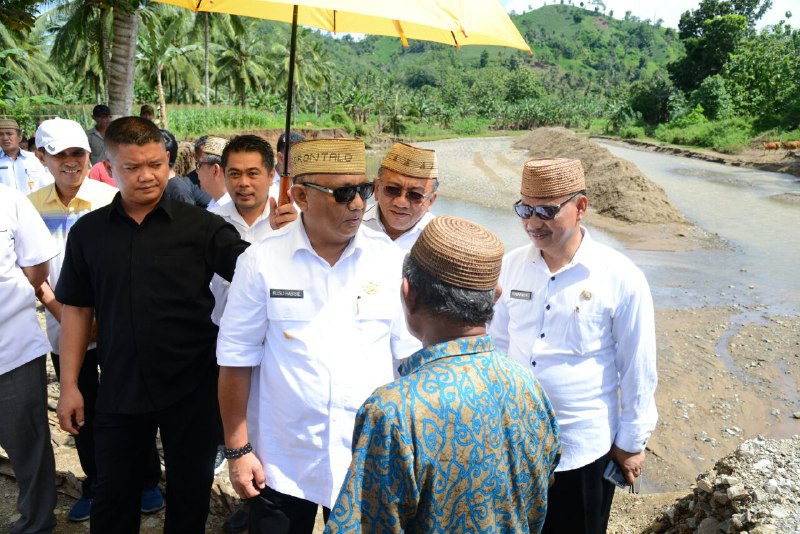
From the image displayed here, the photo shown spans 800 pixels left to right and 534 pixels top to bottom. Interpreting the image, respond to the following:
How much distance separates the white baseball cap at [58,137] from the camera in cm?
339

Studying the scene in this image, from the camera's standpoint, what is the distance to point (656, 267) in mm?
11633

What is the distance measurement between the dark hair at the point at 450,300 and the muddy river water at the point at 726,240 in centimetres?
853

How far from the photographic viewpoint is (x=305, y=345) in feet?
7.13

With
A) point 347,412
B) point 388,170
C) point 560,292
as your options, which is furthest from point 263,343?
point 388,170

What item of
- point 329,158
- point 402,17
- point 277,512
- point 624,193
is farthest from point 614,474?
point 624,193

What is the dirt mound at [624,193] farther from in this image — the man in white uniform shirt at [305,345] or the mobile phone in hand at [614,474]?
the man in white uniform shirt at [305,345]

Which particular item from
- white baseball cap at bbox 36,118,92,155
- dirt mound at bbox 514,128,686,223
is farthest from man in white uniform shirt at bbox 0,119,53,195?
dirt mound at bbox 514,128,686,223

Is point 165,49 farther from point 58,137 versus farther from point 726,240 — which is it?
point 58,137

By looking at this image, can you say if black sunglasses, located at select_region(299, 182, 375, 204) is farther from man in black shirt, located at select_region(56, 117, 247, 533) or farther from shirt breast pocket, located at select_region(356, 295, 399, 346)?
man in black shirt, located at select_region(56, 117, 247, 533)

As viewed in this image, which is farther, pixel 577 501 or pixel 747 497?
pixel 747 497

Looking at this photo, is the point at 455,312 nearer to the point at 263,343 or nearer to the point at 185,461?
the point at 263,343

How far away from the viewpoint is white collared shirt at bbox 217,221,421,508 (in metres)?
Answer: 2.18

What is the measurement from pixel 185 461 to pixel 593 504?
1781 mm

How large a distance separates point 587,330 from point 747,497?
46.7 inches
